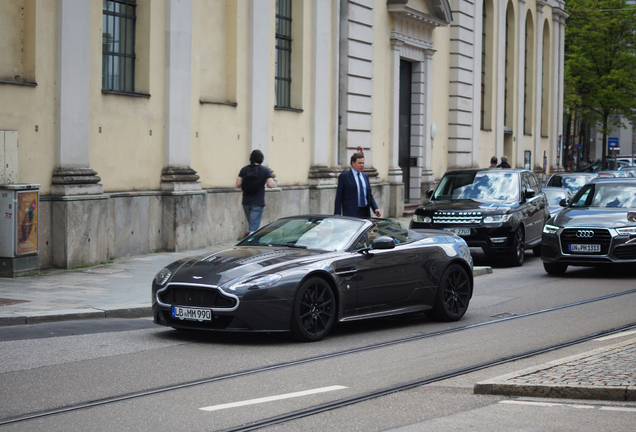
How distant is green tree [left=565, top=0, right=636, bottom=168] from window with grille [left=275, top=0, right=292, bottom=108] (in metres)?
32.8

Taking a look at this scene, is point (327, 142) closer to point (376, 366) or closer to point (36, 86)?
point (36, 86)

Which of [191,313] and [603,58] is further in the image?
[603,58]

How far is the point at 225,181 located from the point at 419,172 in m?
11.6

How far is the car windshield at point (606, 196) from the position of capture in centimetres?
1473

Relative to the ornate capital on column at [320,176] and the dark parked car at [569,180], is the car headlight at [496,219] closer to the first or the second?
the ornate capital on column at [320,176]

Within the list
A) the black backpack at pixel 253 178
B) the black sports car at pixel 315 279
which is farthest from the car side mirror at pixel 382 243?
the black backpack at pixel 253 178

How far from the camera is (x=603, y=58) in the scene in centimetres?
5106

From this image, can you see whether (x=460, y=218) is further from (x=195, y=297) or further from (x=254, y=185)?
(x=195, y=297)

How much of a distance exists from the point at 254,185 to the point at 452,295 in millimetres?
5856

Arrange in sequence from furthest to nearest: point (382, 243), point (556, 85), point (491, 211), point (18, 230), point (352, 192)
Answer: point (556, 85) → point (491, 211) → point (352, 192) → point (18, 230) → point (382, 243)

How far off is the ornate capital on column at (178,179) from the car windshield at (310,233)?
7132mm

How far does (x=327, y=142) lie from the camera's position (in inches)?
901

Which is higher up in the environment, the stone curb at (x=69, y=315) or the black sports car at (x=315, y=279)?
the black sports car at (x=315, y=279)

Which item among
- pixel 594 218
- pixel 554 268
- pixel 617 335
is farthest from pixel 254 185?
pixel 617 335
